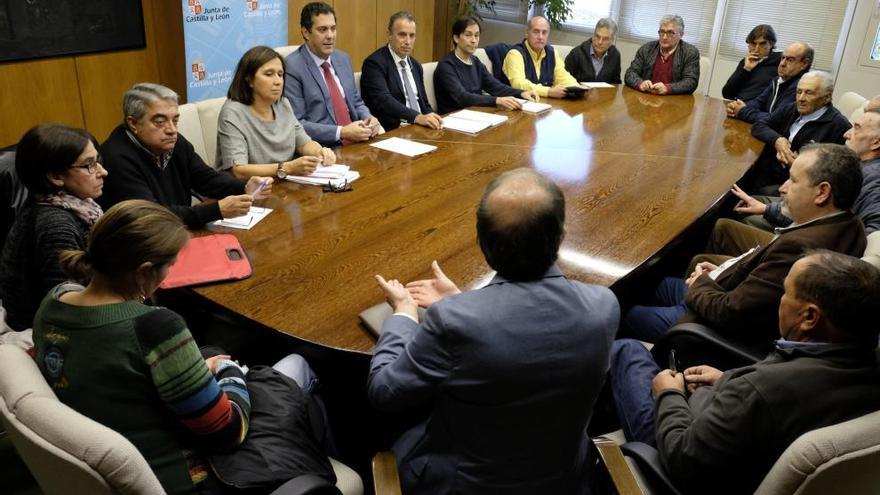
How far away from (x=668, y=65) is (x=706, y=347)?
388cm

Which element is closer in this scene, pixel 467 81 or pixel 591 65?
pixel 467 81

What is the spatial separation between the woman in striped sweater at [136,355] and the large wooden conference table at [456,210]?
392 mm

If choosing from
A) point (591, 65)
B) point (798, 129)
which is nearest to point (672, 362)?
point (798, 129)

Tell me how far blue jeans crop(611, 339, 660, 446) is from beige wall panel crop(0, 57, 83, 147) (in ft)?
13.2

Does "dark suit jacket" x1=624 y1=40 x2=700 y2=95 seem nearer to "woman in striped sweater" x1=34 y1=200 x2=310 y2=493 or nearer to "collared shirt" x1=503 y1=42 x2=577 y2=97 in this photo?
"collared shirt" x1=503 y1=42 x2=577 y2=97

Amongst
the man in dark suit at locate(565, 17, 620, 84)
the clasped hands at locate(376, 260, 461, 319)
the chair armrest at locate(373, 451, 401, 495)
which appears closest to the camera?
the chair armrest at locate(373, 451, 401, 495)

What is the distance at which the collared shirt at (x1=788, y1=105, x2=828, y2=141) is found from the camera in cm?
359

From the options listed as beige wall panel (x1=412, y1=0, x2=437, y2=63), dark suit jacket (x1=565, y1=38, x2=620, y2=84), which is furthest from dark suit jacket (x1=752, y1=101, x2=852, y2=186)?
beige wall panel (x1=412, y1=0, x2=437, y2=63)

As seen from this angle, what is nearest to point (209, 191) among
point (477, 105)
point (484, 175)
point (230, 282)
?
point (230, 282)

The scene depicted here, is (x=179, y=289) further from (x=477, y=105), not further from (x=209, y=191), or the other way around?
(x=477, y=105)

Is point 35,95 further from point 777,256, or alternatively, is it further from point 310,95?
point 777,256

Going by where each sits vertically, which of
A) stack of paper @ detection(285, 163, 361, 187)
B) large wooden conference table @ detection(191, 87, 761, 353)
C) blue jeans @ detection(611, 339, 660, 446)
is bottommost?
blue jeans @ detection(611, 339, 660, 446)

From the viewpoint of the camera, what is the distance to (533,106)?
4281 millimetres

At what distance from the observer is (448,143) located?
Result: 11.0 feet
